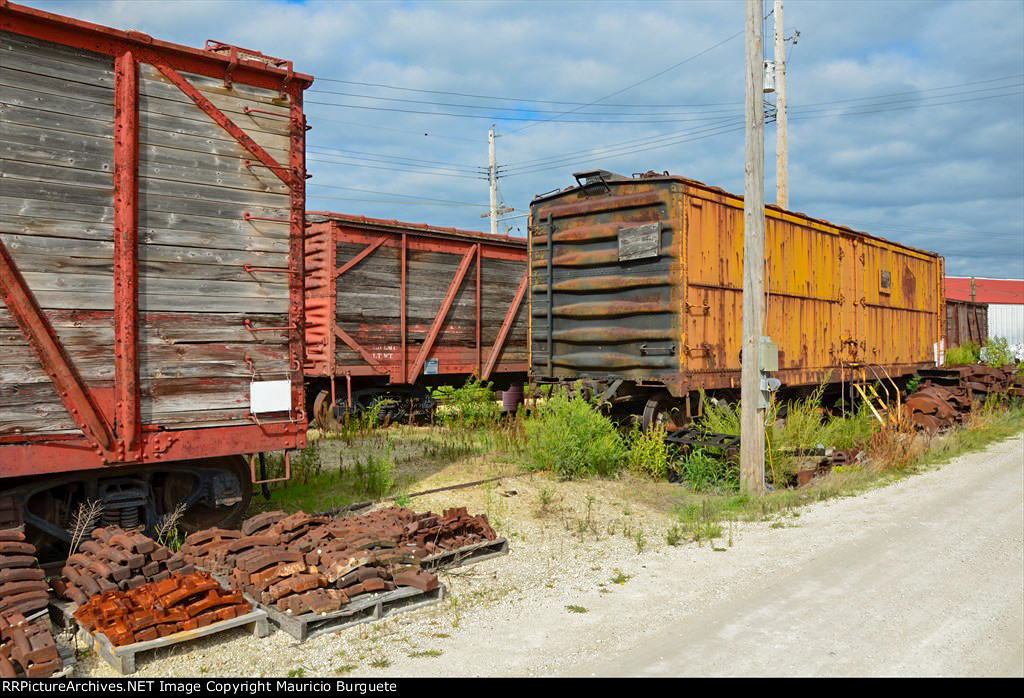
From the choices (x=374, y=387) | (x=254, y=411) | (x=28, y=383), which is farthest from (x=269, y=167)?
(x=374, y=387)

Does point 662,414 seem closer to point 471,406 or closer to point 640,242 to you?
point 640,242

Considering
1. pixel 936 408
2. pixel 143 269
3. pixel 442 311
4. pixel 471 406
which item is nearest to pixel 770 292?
pixel 936 408

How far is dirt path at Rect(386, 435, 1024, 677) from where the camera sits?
4078 mm

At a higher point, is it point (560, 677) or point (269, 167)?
point (269, 167)

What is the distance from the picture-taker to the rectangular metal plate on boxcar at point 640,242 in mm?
9562

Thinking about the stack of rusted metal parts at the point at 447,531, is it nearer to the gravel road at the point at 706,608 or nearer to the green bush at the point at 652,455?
the gravel road at the point at 706,608

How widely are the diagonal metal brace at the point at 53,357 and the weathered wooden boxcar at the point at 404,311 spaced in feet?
22.2

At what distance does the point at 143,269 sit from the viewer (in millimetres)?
5953

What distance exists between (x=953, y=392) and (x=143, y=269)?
15002 millimetres

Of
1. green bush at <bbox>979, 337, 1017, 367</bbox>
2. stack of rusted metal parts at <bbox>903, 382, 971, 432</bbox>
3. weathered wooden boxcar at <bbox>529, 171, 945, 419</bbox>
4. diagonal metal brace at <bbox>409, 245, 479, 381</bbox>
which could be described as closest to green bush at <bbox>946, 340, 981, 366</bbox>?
green bush at <bbox>979, 337, 1017, 367</bbox>

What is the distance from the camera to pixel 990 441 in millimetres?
12344
